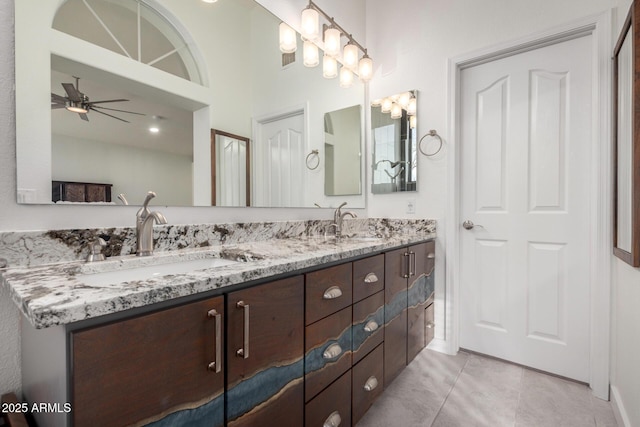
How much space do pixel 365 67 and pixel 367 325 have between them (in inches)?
74.2

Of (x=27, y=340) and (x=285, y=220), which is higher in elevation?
(x=285, y=220)

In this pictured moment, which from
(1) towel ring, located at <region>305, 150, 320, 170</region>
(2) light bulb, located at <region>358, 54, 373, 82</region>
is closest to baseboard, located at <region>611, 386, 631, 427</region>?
(1) towel ring, located at <region>305, 150, 320, 170</region>

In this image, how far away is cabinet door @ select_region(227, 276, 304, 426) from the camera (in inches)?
30.0

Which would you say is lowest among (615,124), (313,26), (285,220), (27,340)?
(27,340)

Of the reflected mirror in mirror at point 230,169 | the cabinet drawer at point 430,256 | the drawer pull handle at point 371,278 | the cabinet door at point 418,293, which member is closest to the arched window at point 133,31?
the reflected mirror in mirror at point 230,169

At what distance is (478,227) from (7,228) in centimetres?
233

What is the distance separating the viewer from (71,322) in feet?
1.65

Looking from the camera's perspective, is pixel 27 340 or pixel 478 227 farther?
pixel 478 227

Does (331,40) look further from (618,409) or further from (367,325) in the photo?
(618,409)

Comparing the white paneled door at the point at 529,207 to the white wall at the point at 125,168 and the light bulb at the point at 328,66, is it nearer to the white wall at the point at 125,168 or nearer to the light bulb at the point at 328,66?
the light bulb at the point at 328,66

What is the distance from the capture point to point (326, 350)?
108 centimetres

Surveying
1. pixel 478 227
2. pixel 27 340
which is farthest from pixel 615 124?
pixel 27 340

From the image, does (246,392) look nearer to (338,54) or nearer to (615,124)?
(615,124)

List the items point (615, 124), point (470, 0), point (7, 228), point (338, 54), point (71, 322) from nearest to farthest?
point (71, 322)
point (7, 228)
point (615, 124)
point (470, 0)
point (338, 54)
